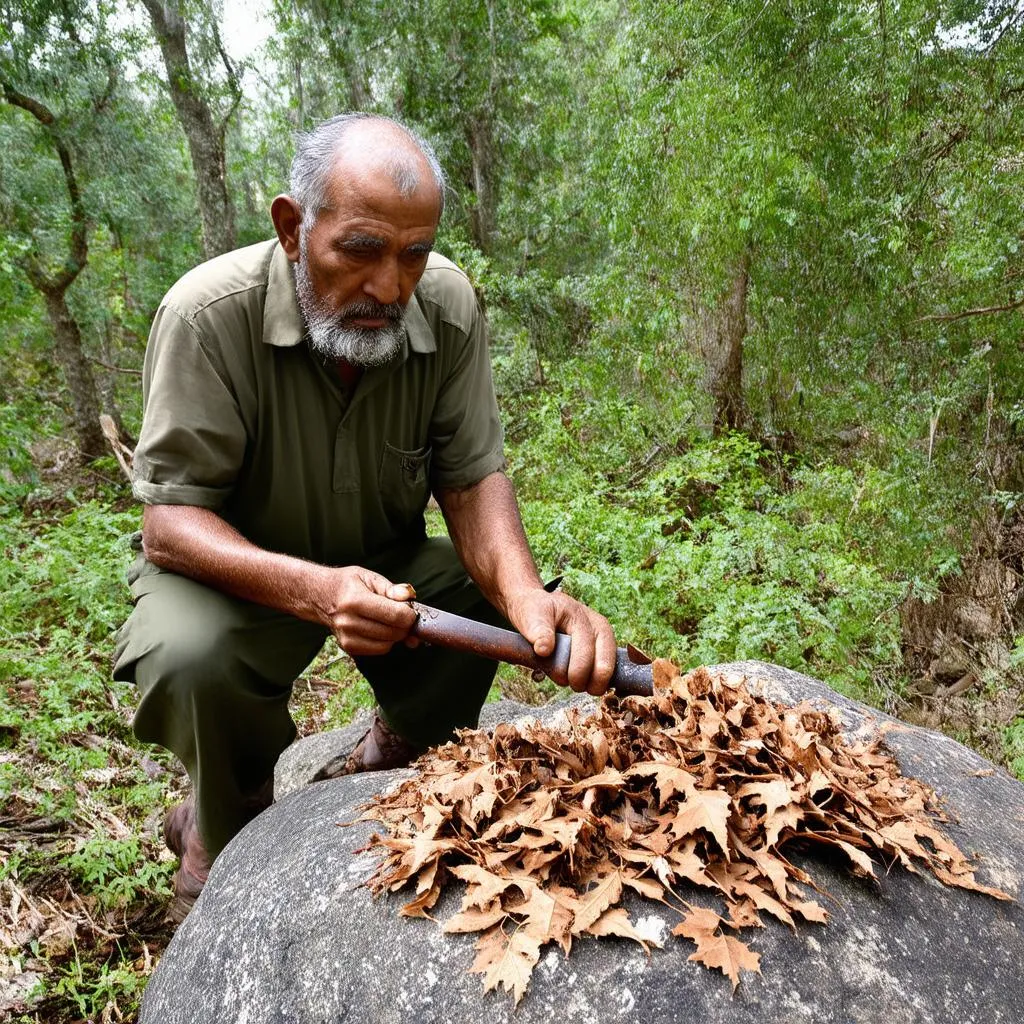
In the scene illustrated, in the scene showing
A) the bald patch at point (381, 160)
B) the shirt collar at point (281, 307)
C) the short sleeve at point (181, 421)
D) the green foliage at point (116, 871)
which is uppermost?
the bald patch at point (381, 160)

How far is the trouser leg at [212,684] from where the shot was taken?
2260 mm

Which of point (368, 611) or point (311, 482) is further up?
point (311, 482)

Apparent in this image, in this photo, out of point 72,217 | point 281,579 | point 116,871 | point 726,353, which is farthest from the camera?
point 72,217

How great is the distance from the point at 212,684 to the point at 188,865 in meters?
0.73

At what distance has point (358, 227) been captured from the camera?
2.28 metres

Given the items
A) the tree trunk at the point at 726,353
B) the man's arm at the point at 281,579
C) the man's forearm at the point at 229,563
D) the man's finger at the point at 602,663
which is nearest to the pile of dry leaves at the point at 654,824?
the man's finger at the point at 602,663

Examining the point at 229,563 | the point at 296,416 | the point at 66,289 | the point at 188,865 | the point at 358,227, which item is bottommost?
the point at 188,865

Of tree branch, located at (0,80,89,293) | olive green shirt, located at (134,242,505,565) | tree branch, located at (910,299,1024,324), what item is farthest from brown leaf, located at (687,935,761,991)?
tree branch, located at (0,80,89,293)

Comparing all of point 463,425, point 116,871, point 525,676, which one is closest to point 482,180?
point 525,676

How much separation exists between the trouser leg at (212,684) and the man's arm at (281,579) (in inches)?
3.9

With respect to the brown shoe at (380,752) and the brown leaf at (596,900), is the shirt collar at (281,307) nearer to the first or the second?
the brown shoe at (380,752)

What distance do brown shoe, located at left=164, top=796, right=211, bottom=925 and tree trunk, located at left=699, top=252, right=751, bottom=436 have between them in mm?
5940

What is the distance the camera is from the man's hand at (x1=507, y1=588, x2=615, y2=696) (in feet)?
6.56

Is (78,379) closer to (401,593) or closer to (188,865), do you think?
(188,865)
